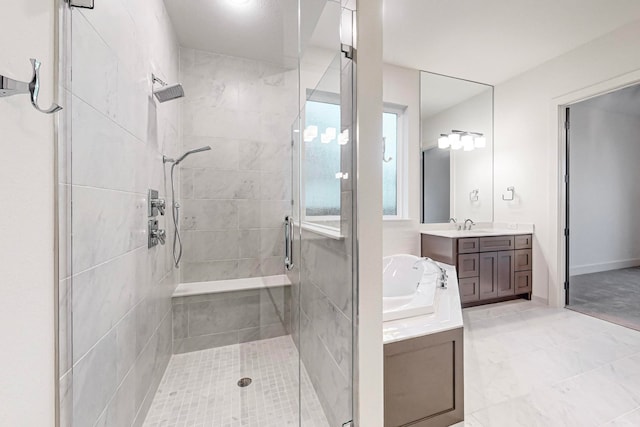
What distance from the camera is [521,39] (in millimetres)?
2645

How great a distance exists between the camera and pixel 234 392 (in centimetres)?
167

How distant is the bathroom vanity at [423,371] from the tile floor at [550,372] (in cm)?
24

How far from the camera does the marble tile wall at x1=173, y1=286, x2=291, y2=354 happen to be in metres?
2.16

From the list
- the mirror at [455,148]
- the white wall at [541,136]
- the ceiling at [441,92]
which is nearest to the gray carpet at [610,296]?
the white wall at [541,136]

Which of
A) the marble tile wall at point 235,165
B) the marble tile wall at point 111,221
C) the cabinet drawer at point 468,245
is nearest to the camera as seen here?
the marble tile wall at point 111,221

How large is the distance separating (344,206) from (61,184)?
0.99 m

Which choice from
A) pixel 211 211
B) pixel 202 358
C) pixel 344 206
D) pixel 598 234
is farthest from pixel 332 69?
pixel 598 234

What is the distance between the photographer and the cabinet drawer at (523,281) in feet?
10.4

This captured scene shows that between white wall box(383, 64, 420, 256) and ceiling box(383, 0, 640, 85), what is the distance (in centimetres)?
18

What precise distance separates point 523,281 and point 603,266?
8.70 feet

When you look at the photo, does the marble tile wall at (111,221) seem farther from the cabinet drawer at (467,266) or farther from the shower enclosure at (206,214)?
the cabinet drawer at (467,266)

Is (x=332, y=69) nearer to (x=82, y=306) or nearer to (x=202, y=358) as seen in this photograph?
(x=82, y=306)

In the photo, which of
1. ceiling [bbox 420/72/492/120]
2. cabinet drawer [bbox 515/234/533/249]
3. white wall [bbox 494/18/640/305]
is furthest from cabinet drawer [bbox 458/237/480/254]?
ceiling [bbox 420/72/492/120]

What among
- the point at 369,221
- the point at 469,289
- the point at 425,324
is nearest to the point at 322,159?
the point at 369,221
